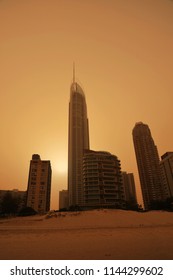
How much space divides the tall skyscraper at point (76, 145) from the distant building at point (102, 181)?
126 feet

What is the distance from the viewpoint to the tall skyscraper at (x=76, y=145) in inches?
4668

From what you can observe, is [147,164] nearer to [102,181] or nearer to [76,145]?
[76,145]

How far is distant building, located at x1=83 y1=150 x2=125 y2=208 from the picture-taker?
70.1 meters

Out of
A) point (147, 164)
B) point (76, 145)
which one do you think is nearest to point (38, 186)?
point (76, 145)

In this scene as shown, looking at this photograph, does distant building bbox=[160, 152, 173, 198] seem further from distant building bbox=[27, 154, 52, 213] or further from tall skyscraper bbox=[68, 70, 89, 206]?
distant building bbox=[27, 154, 52, 213]

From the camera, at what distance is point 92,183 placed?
239 feet

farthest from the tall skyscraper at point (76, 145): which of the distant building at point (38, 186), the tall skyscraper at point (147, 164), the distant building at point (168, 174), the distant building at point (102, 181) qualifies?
the distant building at point (168, 174)

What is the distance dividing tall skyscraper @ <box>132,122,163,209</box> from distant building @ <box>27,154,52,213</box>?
74659 millimetres

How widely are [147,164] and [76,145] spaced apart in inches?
2374

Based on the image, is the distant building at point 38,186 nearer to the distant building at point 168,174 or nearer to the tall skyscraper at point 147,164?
the tall skyscraper at point 147,164

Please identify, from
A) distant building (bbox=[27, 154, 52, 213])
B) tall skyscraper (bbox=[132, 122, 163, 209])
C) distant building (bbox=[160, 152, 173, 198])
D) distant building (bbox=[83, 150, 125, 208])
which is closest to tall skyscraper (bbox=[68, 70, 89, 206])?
distant building (bbox=[27, 154, 52, 213])
